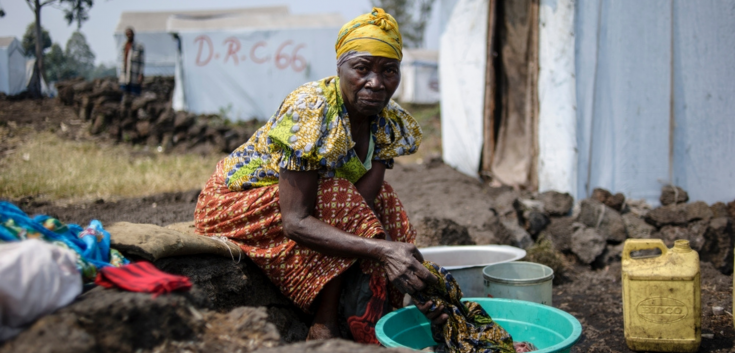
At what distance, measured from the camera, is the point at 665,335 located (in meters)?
2.52

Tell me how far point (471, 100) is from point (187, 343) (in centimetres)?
526

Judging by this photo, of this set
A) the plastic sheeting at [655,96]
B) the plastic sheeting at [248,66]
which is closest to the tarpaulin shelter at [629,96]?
the plastic sheeting at [655,96]

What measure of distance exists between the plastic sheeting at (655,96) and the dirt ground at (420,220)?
90cm

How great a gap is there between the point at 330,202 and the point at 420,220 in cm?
161

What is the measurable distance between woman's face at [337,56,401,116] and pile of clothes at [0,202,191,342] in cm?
108

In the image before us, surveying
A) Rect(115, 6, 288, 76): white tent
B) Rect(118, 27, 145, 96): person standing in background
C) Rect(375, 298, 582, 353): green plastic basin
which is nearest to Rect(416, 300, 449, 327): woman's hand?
Rect(375, 298, 582, 353): green plastic basin

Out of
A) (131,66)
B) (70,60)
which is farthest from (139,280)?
(131,66)

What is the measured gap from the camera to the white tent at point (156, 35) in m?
15.6

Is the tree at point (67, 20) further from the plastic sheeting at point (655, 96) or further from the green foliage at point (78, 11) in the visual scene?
the plastic sheeting at point (655, 96)

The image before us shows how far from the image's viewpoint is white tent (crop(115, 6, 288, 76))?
15.6 m

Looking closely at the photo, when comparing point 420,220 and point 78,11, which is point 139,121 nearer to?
point 78,11

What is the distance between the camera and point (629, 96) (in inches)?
182

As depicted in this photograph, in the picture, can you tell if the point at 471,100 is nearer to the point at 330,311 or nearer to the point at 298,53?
the point at 330,311

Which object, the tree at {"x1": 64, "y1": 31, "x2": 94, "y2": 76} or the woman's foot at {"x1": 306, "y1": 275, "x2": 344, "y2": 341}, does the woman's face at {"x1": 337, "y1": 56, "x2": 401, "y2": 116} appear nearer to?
the woman's foot at {"x1": 306, "y1": 275, "x2": 344, "y2": 341}
